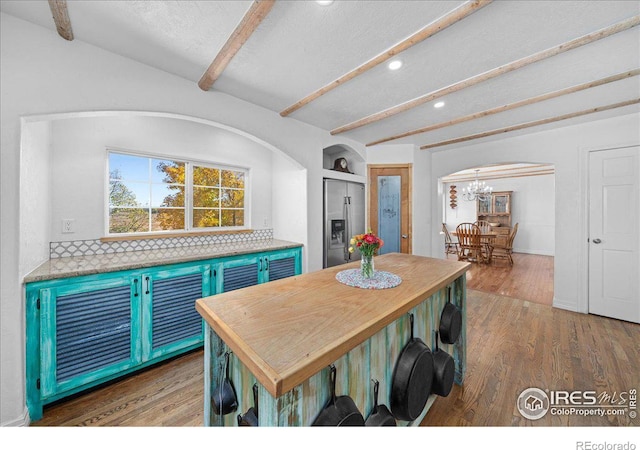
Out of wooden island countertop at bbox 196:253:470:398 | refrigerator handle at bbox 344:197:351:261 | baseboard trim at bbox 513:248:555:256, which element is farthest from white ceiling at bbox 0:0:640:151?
baseboard trim at bbox 513:248:555:256

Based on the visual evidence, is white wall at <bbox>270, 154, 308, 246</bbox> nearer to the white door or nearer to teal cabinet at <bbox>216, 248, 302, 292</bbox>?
teal cabinet at <bbox>216, 248, 302, 292</bbox>

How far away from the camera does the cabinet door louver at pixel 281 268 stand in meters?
2.94

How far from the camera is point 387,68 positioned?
2.07 m

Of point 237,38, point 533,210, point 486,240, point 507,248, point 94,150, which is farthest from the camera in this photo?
point 533,210

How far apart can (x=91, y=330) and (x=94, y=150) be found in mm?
1619

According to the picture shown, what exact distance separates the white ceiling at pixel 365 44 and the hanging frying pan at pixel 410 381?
1945mm

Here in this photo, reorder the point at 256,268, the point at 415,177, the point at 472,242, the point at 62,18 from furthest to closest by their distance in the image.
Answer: the point at 472,242, the point at 415,177, the point at 256,268, the point at 62,18

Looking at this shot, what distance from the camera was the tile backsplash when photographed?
2.20 meters

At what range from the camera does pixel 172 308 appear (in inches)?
86.7

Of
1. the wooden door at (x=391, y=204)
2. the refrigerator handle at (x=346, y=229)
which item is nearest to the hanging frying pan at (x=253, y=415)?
the refrigerator handle at (x=346, y=229)

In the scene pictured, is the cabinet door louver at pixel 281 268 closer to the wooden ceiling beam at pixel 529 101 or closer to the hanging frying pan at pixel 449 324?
the hanging frying pan at pixel 449 324

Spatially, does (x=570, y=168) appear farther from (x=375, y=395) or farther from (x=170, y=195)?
(x=170, y=195)
